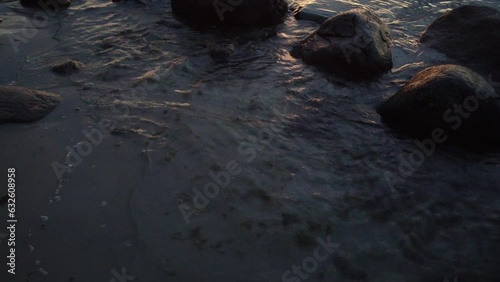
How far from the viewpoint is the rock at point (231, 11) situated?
826cm

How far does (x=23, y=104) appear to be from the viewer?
5348mm

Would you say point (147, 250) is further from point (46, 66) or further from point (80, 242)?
point (46, 66)

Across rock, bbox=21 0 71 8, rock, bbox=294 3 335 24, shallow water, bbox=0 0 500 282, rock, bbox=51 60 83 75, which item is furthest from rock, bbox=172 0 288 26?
rock, bbox=51 60 83 75

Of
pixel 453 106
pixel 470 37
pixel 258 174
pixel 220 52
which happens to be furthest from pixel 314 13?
pixel 258 174

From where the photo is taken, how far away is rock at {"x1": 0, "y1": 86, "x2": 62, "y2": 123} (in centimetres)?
521

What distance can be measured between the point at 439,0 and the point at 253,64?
16.7 ft

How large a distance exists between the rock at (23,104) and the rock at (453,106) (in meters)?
4.33

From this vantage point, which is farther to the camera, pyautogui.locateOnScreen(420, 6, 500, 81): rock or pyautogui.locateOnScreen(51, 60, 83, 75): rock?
pyautogui.locateOnScreen(420, 6, 500, 81): rock

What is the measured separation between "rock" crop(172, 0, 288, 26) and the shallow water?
91 cm

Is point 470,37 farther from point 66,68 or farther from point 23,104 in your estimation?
point 23,104

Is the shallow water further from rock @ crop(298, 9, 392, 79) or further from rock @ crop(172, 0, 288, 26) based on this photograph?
rock @ crop(172, 0, 288, 26)

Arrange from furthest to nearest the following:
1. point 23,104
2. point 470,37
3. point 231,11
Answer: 1. point 231,11
2. point 470,37
3. point 23,104

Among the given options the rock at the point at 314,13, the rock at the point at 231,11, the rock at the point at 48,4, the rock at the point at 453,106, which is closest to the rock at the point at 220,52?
the rock at the point at 231,11

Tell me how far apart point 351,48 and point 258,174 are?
121 inches
